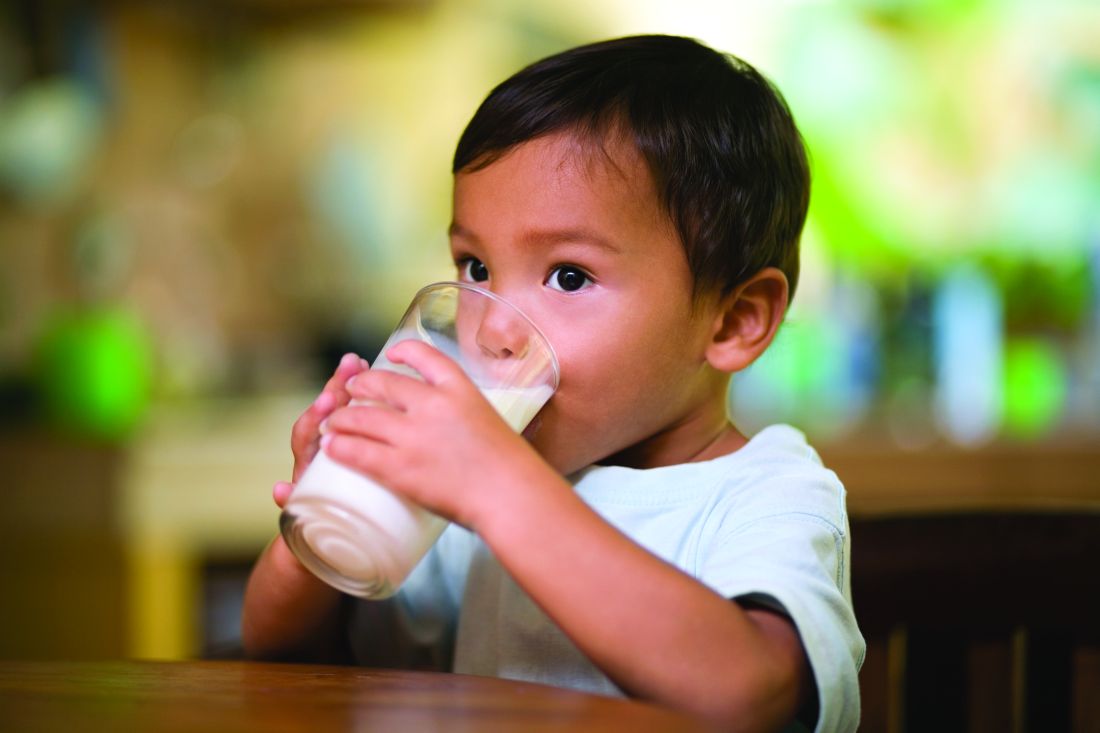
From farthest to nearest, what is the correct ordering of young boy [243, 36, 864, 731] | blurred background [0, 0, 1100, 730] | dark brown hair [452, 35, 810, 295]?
blurred background [0, 0, 1100, 730]
dark brown hair [452, 35, 810, 295]
young boy [243, 36, 864, 731]

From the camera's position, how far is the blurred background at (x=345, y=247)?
7.59 feet

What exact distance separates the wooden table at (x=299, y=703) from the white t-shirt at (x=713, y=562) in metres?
0.15

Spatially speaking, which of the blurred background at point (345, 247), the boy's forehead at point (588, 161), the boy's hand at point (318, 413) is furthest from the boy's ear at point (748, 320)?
the blurred background at point (345, 247)

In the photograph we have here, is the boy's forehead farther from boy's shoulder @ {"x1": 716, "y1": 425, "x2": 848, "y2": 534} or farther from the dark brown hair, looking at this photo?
boy's shoulder @ {"x1": 716, "y1": 425, "x2": 848, "y2": 534}

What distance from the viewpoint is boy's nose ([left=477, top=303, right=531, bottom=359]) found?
2.45ft

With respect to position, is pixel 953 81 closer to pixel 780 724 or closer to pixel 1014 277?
pixel 1014 277

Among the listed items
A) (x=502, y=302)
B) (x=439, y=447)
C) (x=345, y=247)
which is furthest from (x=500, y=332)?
(x=345, y=247)

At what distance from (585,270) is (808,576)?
0.88 feet

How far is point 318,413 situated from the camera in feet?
2.58

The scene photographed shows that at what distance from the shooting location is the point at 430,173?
3.11 m

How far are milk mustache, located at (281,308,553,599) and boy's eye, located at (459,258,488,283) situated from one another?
0.19 metres

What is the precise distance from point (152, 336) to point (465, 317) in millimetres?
2319

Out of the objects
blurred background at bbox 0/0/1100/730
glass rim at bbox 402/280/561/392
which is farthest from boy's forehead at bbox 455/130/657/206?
blurred background at bbox 0/0/1100/730

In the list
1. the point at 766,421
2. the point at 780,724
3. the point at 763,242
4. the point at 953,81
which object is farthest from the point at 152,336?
the point at 780,724
